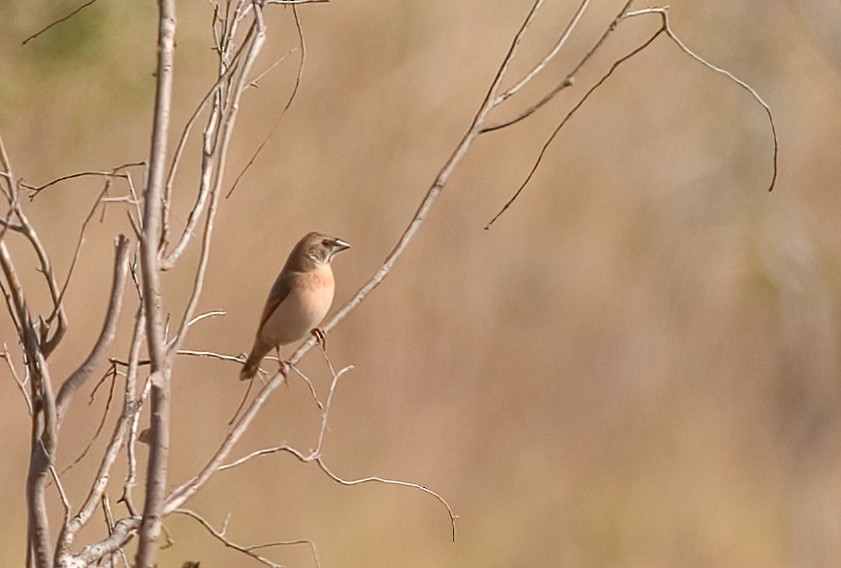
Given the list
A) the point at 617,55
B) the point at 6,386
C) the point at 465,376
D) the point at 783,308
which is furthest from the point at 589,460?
the point at 6,386

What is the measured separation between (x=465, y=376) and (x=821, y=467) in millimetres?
2524

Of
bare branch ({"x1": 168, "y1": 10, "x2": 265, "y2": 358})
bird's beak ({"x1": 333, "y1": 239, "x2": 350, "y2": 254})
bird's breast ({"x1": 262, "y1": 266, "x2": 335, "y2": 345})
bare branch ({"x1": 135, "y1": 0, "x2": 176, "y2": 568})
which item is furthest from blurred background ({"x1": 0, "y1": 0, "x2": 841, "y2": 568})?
bare branch ({"x1": 135, "y1": 0, "x2": 176, "y2": 568})

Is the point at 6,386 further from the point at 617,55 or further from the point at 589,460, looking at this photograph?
the point at 617,55

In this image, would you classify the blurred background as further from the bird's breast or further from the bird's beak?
the bird's breast

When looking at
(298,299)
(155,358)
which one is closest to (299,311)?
(298,299)

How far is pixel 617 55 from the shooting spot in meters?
11.1

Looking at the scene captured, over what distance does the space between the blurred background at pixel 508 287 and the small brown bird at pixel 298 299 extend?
4.42 meters

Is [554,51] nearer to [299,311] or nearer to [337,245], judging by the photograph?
[299,311]

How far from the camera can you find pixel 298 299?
3881 millimetres

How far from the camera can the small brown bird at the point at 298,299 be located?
3.88m

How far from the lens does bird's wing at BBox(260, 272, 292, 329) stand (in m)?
3.94

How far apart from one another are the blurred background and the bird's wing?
446cm

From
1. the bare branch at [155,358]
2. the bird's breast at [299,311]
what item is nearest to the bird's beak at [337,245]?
the bird's breast at [299,311]

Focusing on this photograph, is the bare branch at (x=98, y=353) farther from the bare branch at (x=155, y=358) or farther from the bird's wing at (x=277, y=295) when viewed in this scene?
the bird's wing at (x=277, y=295)
